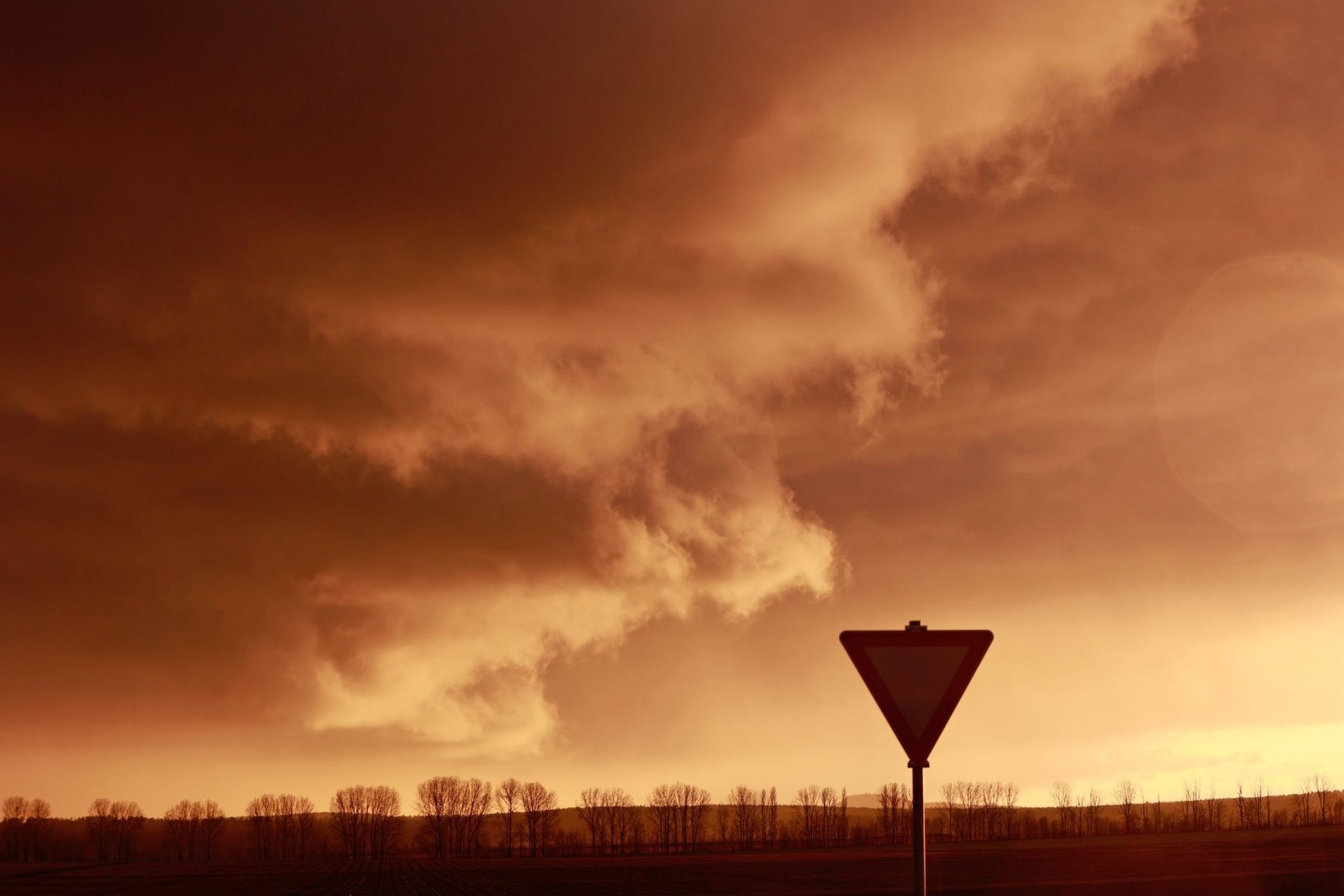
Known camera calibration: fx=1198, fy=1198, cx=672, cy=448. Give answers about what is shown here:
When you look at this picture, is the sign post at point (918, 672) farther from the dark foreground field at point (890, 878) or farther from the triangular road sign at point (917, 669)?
the dark foreground field at point (890, 878)

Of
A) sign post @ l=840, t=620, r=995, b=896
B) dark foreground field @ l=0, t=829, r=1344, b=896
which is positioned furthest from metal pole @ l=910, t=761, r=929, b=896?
dark foreground field @ l=0, t=829, r=1344, b=896

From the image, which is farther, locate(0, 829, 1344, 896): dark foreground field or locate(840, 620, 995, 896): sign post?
locate(0, 829, 1344, 896): dark foreground field

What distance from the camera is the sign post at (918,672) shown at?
326 inches

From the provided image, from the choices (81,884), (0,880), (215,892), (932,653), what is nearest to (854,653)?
(932,653)

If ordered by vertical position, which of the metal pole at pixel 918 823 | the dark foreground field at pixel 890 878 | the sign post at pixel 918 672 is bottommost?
the dark foreground field at pixel 890 878

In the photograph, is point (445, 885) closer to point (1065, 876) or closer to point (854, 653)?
point (1065, 876)

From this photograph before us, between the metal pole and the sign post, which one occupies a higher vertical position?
the sign post

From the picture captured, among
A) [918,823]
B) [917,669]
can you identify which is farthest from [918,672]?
[918,823]

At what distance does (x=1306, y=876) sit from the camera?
6794 cm

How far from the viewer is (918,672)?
8.29 metres

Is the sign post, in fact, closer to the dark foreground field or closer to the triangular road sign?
the triangular road sign

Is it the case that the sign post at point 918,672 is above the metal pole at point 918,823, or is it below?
above

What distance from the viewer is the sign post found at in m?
8.27

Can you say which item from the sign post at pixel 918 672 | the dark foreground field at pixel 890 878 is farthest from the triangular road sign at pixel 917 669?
the dark foreground field at pixel 890 878
